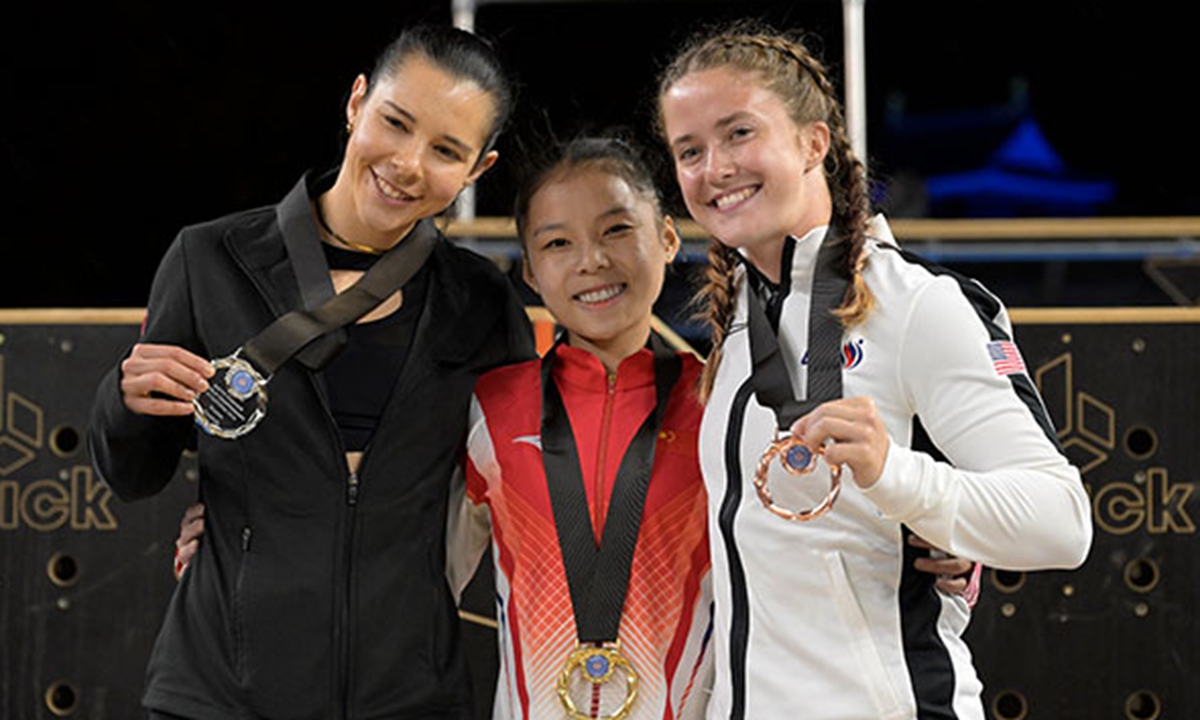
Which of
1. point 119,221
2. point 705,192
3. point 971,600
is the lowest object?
point 971,600

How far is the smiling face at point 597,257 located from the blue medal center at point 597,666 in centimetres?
45

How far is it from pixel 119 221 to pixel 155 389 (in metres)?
6.55

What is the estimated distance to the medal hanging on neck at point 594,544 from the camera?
218 centimetres

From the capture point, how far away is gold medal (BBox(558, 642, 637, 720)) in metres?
2.17

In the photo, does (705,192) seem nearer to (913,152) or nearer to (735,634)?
(735,634)


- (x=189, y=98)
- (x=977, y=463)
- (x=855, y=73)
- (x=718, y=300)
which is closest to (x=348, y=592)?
(x=718, y=300)

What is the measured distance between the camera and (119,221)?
823 centimetres

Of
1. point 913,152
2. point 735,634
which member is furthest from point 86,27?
point 735,634

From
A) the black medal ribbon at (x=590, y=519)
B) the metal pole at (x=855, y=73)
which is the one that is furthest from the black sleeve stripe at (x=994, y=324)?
the metal pole at (x=855, y=73)

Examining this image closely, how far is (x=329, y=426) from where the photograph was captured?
7.16 ft

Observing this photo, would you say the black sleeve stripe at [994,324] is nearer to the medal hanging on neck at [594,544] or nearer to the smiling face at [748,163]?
the smiling face at [748,163]

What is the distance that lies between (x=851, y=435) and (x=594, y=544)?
66 cm

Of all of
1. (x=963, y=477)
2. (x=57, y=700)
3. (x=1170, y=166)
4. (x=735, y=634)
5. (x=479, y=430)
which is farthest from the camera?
(x=1170, y=166)

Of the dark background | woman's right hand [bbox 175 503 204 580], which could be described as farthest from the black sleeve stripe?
the dark background
